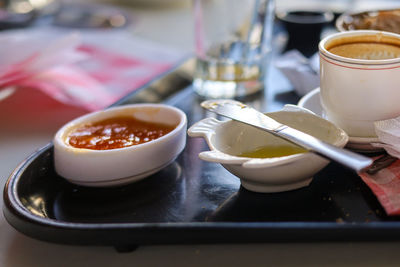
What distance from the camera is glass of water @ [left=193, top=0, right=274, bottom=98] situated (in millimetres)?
927

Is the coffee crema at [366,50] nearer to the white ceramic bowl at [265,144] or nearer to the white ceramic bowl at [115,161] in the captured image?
the white ceramic bowl at [265,144]

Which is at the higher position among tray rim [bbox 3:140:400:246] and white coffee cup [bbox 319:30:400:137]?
white coffee cup [bbox 319:30:400:137]

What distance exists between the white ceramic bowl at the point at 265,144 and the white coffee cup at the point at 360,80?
0.05m

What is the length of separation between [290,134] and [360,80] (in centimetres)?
12

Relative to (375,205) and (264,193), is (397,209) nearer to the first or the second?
(375,205)

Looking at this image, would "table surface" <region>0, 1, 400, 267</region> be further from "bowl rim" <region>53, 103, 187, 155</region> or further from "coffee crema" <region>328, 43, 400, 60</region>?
"coffee crema" <region>328, 43, 400, 60</region>

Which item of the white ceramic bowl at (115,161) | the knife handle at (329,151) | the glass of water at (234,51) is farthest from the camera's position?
the glass of water at (234,51)

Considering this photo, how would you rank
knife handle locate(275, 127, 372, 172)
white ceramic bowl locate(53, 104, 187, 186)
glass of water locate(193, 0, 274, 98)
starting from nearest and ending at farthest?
knife handle locate(275, 127, 372, 172)
white ceramic bowl locate(53, 104, 187, 186)
glass of water locate(193, 0, 274, 98)

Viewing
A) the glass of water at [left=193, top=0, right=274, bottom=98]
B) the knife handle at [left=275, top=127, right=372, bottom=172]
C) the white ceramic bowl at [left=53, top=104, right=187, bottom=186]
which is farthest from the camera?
the glass of water at [left=193, top=0, right=274, bottom=98]

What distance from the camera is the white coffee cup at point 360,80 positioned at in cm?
62

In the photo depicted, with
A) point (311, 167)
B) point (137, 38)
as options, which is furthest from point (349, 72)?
point (137, 38)

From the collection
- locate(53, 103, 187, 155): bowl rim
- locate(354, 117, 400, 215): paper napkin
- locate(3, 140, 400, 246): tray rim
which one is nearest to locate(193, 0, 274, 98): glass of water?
locate(53, 103, 187, 155): bowl rim

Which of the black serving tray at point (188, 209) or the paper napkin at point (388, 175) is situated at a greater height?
the paper napkin at point (388, 175)

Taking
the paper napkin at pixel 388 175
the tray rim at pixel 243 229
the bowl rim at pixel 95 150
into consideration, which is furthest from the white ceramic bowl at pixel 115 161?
the paper napkin at pixel 388 175
